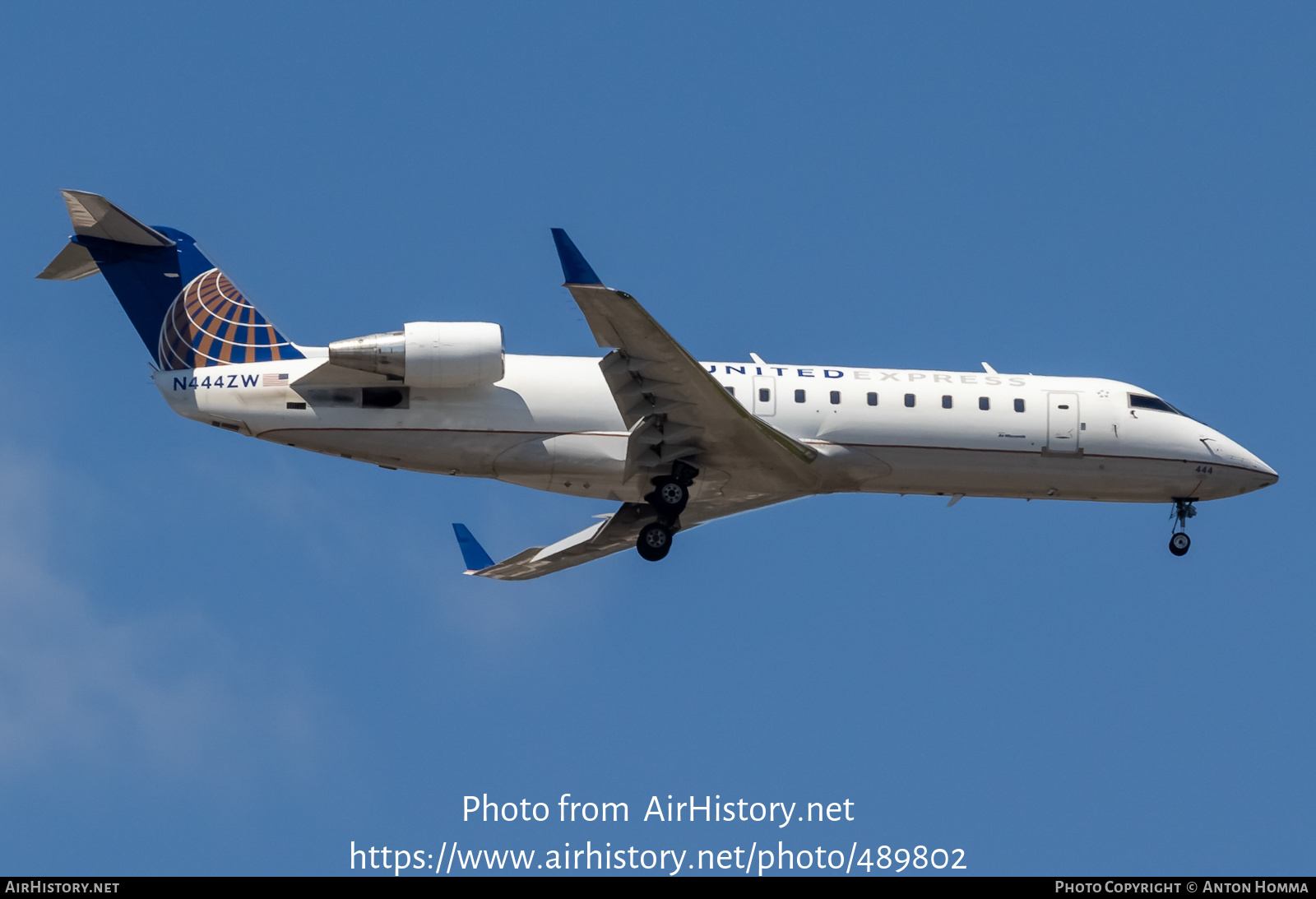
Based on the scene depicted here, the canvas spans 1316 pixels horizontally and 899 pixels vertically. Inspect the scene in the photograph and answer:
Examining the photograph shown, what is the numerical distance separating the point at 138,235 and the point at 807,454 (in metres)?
10.5

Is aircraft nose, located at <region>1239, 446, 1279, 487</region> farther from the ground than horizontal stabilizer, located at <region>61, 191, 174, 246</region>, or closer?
closer

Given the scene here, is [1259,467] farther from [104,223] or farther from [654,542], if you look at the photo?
[104,223]

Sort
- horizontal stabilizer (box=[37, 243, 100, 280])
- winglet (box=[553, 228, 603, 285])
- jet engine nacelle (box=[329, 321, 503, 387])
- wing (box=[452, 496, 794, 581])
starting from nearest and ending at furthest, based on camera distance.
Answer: winglet (box=[553, 228, 603, 285])
jet engine nacelle (box=[329, 321, 503, 387])
horizontal stabilizer (box=[37, 243, 100, 280])
wing (box=[452, 496, 794, 581])

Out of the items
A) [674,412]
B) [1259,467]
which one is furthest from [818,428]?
[1259,467]

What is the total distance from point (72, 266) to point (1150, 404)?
1693cm

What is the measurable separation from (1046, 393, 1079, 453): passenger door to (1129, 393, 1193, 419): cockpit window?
1.21 meters

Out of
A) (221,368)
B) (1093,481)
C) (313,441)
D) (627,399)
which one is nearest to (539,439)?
(627,399)

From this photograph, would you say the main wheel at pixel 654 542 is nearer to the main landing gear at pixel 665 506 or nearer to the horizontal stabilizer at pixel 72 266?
the main landing gear at pixel 665 506

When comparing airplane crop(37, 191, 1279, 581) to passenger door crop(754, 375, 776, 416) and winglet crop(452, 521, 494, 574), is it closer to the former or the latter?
passenger door crop(754, 375, 776, 416)

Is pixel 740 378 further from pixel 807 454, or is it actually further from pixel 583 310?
pixel 583 310

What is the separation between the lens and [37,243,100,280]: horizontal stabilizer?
A: 22.1m

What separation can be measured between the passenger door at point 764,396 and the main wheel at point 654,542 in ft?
7.48

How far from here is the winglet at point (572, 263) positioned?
62.0 feet

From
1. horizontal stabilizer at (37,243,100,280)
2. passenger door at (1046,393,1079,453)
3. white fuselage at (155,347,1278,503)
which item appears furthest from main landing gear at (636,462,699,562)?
horizontal stabilizer at (37,243,100,280)
